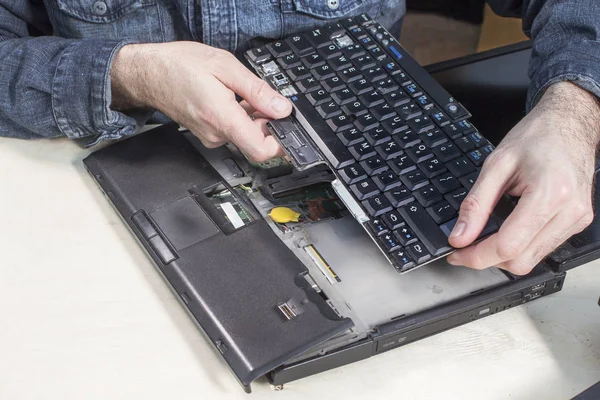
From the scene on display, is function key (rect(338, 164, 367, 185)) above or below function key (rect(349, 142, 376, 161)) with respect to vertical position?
below

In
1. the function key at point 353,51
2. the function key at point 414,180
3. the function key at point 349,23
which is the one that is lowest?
the function key at point 414,180

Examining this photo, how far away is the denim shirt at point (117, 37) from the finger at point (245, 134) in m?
0.16

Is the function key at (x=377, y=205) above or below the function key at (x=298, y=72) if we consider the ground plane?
below

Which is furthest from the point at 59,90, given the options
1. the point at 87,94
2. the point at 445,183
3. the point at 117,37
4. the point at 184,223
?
the point at 445,183

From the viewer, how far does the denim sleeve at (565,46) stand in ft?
2.62

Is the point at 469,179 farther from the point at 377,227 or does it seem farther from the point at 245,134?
the point at 245,134

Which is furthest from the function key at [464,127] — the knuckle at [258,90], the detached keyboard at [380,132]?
the knuckle at [258,90]

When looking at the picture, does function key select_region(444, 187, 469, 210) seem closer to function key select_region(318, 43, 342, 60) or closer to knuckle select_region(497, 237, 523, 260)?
knuckle select_region(497, 237, 523, 260)

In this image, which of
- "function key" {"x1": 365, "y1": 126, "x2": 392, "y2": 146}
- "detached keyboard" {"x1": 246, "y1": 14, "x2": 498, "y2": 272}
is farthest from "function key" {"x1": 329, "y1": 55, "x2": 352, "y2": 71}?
"function key" {"x1": 365, "y1": 126, "x2": 392, "y2": 146}

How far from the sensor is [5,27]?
0.92 metres

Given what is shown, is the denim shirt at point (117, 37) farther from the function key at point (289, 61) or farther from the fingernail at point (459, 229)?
the fingernail at point (459, 229)

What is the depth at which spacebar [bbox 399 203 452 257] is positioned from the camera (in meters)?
0.64

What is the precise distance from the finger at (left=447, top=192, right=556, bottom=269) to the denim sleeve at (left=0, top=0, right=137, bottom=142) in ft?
1.39

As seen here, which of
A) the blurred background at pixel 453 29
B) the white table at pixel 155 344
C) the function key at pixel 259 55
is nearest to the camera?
the white table at pixel 155 344
